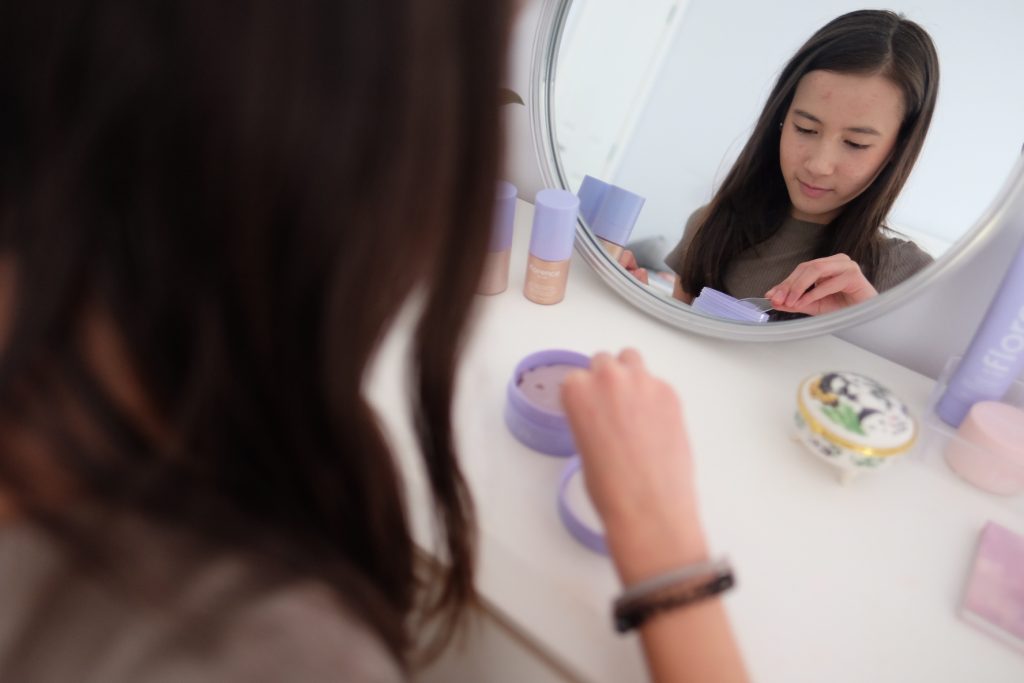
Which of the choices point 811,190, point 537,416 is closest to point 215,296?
point 537,416

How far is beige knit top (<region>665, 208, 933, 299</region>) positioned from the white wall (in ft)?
0.12

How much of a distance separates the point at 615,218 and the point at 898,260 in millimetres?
242

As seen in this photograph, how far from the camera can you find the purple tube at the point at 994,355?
17.6 inches

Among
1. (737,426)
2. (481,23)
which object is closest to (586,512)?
(737,426)

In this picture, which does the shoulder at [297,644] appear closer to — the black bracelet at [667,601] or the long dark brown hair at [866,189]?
the black bracelet at [667,601]

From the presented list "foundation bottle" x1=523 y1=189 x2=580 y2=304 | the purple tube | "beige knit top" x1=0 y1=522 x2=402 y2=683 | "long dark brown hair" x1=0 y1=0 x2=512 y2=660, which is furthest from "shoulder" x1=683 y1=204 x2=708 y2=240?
"beige knit top" x1=0 y1=522 x2=402 y2=683

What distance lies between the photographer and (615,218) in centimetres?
61

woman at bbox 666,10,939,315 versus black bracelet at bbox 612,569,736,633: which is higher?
woman at bbox 666,10,939,315

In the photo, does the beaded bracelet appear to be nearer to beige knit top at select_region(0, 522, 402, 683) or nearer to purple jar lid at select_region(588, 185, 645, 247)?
beige knit top at select_region(0, 522, 402, 683)

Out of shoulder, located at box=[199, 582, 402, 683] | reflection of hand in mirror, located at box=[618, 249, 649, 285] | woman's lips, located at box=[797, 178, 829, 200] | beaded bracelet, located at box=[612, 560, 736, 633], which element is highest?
woman's lips, located at box=[797, 178, 829, 200]

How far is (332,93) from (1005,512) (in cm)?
53

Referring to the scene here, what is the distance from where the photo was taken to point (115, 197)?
23 centimetres

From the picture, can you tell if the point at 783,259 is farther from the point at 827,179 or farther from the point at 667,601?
the point at 667,601

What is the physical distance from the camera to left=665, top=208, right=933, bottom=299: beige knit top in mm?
488
